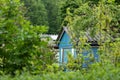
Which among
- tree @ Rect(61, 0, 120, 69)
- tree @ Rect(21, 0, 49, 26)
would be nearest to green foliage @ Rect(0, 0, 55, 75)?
tree @ Rect(61, 0, 120, 69)

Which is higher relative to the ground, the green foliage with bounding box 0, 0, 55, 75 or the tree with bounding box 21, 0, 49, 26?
the green foliage with bounding box 0, 0, 55, 75

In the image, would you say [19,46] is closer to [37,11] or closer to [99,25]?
[99,25]

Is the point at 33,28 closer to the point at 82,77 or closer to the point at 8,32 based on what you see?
the point at 8,32

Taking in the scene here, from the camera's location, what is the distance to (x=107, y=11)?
792 cm

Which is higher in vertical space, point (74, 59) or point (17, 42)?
point (17, 42)

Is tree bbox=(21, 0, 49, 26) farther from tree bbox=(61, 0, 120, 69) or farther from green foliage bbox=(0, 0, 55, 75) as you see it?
green foliage bbox=(0, 0, 55, 75)

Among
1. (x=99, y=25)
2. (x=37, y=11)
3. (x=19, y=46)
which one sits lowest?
(x=37, y=11)

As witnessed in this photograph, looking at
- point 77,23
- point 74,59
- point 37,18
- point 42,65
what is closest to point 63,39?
point 77,23

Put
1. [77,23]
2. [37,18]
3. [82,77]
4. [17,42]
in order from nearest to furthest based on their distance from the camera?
[82,77]
[17,42]
[77,23]
[37,18]

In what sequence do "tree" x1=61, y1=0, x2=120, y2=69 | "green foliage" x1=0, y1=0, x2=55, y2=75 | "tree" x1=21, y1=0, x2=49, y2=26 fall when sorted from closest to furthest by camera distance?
"green foliage" x1=0, y1=0, x2=55, y2=75
"tree" x1=61, y1=0, x2=120, y2=69
"tree" x1=21, y1=0, x2=49, y2=26

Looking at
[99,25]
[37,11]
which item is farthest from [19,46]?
[37,11]

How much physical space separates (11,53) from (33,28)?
1.87 feet

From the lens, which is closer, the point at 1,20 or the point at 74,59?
the point at 1,20

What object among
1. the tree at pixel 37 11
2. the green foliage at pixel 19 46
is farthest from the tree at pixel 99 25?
the tree at pixel 37 11
